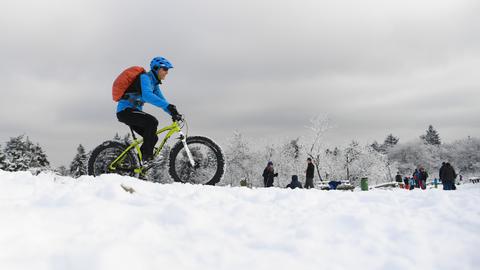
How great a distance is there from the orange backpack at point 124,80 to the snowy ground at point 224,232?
104 inches

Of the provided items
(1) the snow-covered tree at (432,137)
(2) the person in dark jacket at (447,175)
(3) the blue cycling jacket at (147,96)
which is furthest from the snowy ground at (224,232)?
(1) the snow-covered tree at (432,137)

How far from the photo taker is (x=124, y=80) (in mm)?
6316

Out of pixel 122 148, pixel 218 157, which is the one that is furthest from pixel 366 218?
pixel 122 148

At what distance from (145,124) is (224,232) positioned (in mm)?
3970

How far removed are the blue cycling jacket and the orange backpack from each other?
135 millimetres

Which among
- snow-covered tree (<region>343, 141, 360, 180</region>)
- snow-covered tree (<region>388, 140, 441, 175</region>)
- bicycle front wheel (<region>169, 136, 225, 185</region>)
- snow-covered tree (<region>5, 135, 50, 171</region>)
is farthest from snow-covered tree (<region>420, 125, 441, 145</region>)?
bicycle front wheel (<region>169, 136, 225, 185</region>)

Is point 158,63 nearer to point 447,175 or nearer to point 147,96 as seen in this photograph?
point 147,96

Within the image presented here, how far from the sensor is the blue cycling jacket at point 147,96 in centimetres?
625

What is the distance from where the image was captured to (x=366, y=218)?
3270 mm

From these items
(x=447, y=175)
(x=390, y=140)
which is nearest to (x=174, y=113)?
(x=447, y=175)

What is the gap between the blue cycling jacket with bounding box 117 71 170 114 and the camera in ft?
20.5

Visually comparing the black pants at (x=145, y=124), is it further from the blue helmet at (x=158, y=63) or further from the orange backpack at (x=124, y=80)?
the blue helmet at (x=158, y=63)

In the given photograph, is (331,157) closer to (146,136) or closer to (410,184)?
(410,184)

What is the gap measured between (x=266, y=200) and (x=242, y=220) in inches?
37.5
